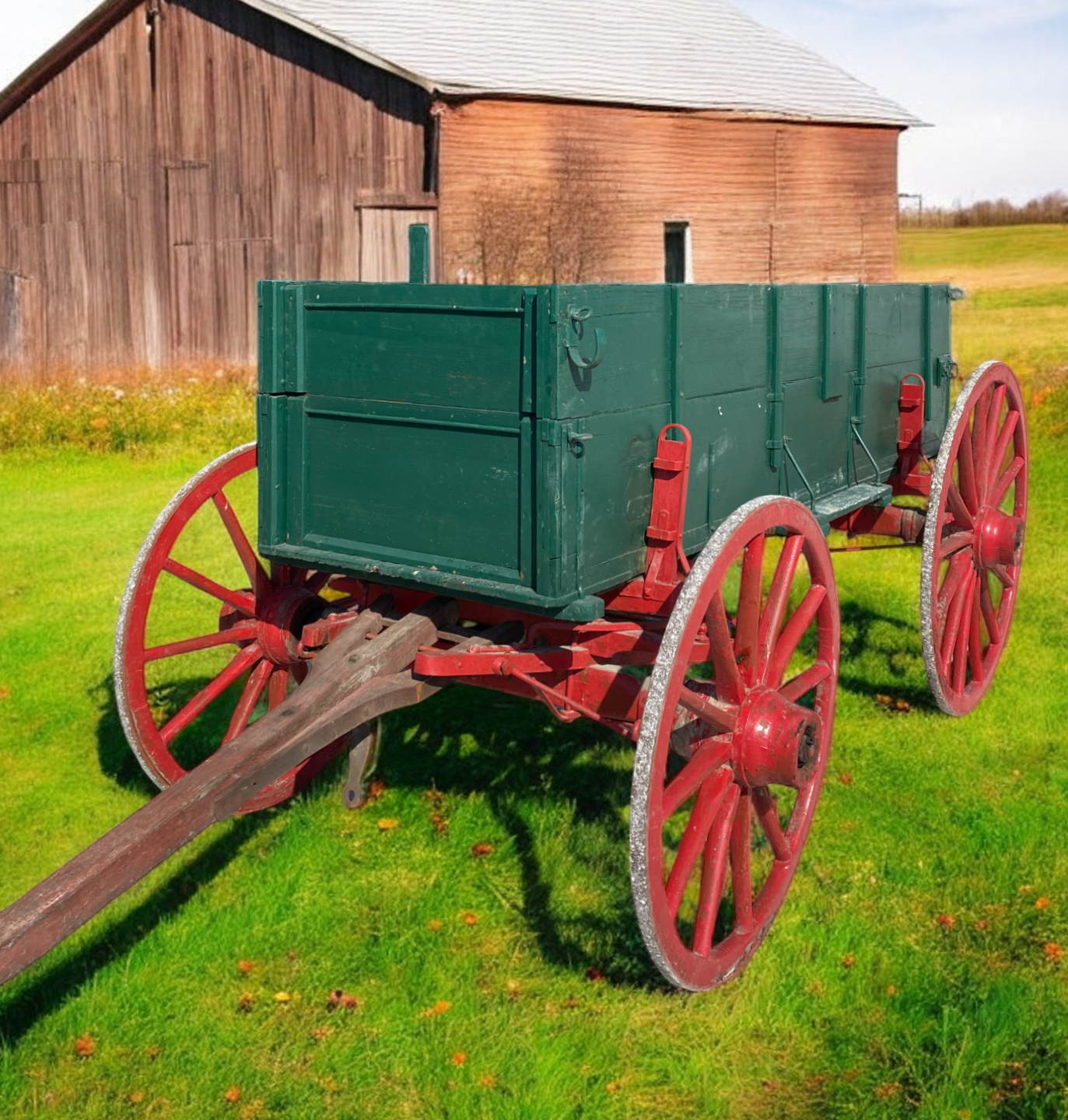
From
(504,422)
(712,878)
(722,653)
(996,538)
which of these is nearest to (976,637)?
(996,538)

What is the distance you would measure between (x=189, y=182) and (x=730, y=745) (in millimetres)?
15556

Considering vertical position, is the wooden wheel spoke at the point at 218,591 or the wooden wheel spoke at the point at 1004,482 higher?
the wooden wheel spoke at the point at 1004,482

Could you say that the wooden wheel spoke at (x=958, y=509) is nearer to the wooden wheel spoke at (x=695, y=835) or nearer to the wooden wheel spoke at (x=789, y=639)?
the wooden wheel spoke at (x=789, y=639)

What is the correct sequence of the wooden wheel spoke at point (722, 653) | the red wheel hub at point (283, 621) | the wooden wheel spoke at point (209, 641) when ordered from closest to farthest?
the wooden wheel spoke at point (722, 653) < the wooden wheel spoke at point (209, 641) < the red wheel hub at point (283, 621)

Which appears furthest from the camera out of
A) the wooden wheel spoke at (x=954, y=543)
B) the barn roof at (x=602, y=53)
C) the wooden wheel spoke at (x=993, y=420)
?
the barn roof at (x=602, y=53)

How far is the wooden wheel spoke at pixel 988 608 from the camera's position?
22.0 ft

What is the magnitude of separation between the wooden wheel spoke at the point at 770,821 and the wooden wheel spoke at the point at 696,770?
9.0 inches

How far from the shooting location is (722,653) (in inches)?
164

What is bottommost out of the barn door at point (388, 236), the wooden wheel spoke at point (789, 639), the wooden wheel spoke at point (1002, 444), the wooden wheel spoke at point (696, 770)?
the wooden wheel spoke at point (696, 770)

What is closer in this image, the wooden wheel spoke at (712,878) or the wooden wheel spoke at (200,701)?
the wooden wheel spoke at (712,878)

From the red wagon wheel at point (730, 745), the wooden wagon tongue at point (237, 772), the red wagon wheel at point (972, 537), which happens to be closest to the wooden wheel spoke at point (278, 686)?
the wooden wagon tongue at point (237, 772)

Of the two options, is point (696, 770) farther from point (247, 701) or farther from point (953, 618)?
point (953, 618)

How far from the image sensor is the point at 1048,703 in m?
6.87

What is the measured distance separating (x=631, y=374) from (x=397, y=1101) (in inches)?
89.7
